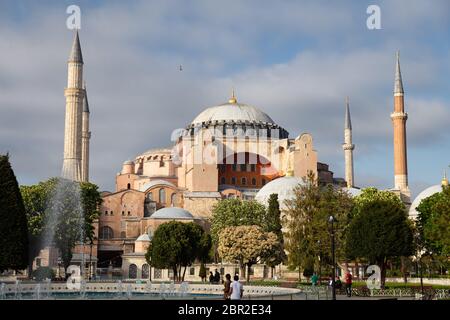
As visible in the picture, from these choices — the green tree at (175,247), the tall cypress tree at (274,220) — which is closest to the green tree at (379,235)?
the green tree at (175,247)

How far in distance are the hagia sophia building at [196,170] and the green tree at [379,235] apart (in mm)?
14860

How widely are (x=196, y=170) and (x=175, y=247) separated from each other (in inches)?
914

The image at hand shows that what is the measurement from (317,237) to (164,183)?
1275 inches

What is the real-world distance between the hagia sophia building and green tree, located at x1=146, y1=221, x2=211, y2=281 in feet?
19.9

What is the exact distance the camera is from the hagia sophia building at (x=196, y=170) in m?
54.3

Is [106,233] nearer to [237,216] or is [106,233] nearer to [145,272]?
[145,272]

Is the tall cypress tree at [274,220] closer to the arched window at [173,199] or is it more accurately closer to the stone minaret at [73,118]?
the stone minaret at [73,118]

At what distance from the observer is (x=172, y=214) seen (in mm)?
57250

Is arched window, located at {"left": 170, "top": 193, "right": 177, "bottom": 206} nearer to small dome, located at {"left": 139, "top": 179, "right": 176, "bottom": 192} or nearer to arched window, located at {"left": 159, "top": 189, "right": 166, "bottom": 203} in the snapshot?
arched window, located at {"left": 159, "top": 189, "right": 166, "bottom": 203}

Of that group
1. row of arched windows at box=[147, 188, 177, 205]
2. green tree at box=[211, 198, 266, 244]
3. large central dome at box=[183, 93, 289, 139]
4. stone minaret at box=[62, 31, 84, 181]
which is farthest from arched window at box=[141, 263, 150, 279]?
large central dome at box=[183, 93, 289, 139]

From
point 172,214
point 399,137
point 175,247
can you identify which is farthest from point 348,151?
point 175,247

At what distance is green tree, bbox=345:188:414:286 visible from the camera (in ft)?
110
